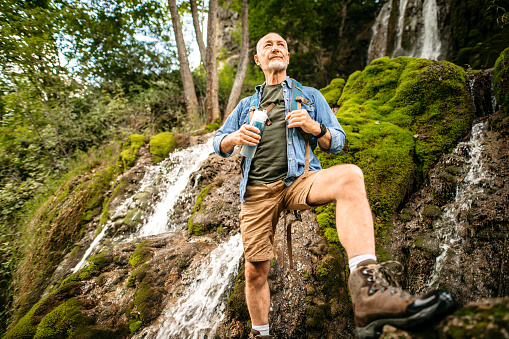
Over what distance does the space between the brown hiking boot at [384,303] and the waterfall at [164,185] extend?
158 inches

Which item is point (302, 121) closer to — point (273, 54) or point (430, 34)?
point (273, 54)

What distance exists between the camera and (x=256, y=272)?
6.95ft

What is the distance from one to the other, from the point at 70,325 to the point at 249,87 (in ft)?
43.3

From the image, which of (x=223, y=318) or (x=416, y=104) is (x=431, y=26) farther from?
(x=223, y=318)

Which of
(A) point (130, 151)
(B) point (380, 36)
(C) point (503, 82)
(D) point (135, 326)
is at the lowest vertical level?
(D) point (135, 326)

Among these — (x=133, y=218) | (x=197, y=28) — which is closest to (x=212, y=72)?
(x=197, y=28)

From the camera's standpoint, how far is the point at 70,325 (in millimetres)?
2703

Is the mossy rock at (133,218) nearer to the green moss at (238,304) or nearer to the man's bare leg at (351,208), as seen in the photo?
the green moss at (238,304)

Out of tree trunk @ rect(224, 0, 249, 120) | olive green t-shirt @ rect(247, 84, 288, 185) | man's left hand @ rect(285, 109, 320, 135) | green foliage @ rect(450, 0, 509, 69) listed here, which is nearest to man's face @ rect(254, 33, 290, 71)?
olive green t-shirt @ rect(247, 84, 288, 185)

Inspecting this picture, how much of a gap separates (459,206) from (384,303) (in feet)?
8.04

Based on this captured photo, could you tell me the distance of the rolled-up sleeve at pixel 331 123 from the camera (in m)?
1.92

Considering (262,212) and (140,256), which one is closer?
(262,212)

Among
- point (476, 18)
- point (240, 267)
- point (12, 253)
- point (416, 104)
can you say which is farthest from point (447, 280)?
point (476, 18)

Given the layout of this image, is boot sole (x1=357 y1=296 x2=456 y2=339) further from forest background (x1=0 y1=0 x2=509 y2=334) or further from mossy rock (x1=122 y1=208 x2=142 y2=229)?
forest background (x1=0 y1=0 x2=509 y2=334)
